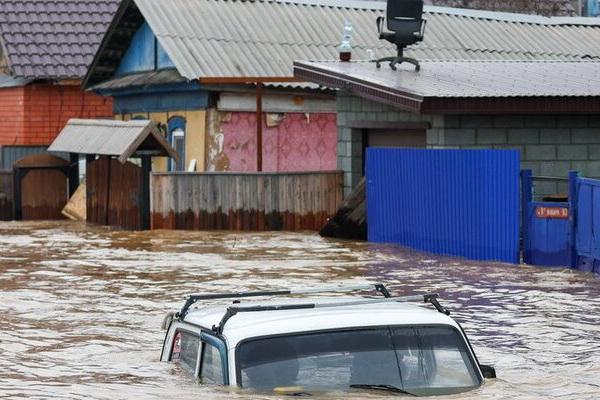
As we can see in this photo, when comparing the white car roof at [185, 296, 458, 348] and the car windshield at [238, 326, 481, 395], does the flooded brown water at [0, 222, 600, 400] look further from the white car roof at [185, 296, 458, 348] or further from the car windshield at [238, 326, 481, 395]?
the white car roof at [185, 296, 458, 348]

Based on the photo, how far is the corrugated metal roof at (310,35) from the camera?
97.7 feet

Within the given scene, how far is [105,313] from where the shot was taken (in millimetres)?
15141

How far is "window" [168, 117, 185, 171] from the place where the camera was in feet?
99.7

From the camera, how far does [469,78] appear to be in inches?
928

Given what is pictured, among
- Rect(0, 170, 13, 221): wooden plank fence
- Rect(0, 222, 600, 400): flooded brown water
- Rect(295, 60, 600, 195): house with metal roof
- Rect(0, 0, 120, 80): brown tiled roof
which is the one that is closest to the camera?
Rect(0, 222, 600, 400): flooded brown water

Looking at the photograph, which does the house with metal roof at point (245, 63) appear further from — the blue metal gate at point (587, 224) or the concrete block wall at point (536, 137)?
the blue metal gate at point (587, 224)

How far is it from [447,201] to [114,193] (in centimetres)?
828

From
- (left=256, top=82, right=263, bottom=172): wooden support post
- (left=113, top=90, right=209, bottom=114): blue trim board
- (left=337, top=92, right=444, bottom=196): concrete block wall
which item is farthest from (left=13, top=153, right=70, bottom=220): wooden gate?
(left=337, top=92, right=444, bottom=196): concrete block wall

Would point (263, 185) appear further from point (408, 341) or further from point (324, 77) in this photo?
point (408, 341)

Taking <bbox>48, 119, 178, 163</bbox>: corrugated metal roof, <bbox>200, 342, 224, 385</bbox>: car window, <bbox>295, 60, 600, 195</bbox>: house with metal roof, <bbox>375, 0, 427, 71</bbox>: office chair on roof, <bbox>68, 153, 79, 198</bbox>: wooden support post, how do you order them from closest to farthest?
1. <bbox>200, 342, 224, 385</bbox>: car window
2. <bbox>295, 60, 600, 195</bbox>: house with metal roof
3. <bbox>375, 0, 427, 71</bbox>: office chair on roof
4. <bbox>48, 119, 178, 163</bbox>: corrugated metal roof
5. <bbox>68, 153, 79, 198</bbox>: wooden support post

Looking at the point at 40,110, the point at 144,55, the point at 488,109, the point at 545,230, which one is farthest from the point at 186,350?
the point at 40,110

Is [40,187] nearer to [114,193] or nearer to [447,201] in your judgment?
[114,193]

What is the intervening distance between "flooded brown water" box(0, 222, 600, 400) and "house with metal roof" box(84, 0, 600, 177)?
418 centimetres

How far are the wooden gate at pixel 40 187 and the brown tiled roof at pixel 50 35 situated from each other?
416cm
